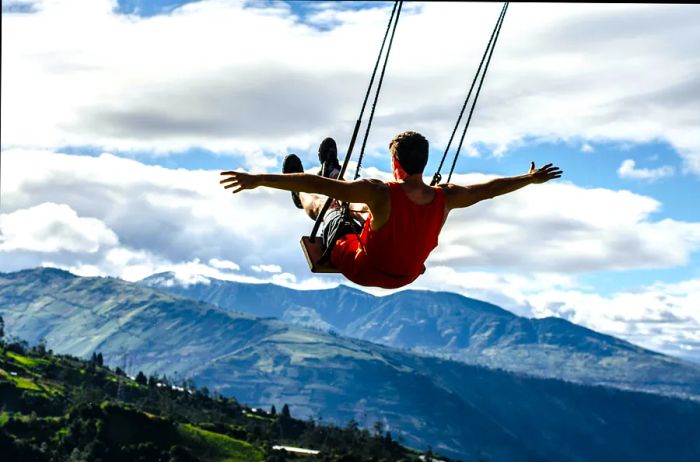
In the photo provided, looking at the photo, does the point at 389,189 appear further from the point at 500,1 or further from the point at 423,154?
the point at 500,1

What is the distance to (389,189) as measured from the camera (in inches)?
376

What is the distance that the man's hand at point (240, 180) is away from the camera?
743 centimetres

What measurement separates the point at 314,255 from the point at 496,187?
2.38 m

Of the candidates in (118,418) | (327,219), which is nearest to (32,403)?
(118,418)

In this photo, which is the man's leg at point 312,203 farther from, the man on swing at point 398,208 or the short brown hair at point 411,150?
the short brown hair at point 411,150

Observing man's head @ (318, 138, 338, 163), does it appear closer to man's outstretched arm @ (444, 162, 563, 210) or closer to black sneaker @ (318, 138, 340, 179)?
black sneaker @ (318, 138, 340, 179)

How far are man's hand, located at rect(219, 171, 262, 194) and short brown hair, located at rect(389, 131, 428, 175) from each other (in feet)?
6.29

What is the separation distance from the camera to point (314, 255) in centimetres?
1167

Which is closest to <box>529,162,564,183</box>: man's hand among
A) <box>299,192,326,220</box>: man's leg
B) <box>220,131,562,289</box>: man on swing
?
<box>220,131,562,289</box>: man on swing

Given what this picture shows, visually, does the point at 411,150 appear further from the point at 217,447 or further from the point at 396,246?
the point at 217,447

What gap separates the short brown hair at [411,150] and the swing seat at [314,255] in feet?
8.00

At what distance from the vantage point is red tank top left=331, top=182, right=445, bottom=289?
9.94 m

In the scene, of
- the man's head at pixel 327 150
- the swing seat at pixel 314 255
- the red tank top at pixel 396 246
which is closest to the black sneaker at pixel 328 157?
the man's head at pixel 327 150

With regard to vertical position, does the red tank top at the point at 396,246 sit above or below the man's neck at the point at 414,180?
below
